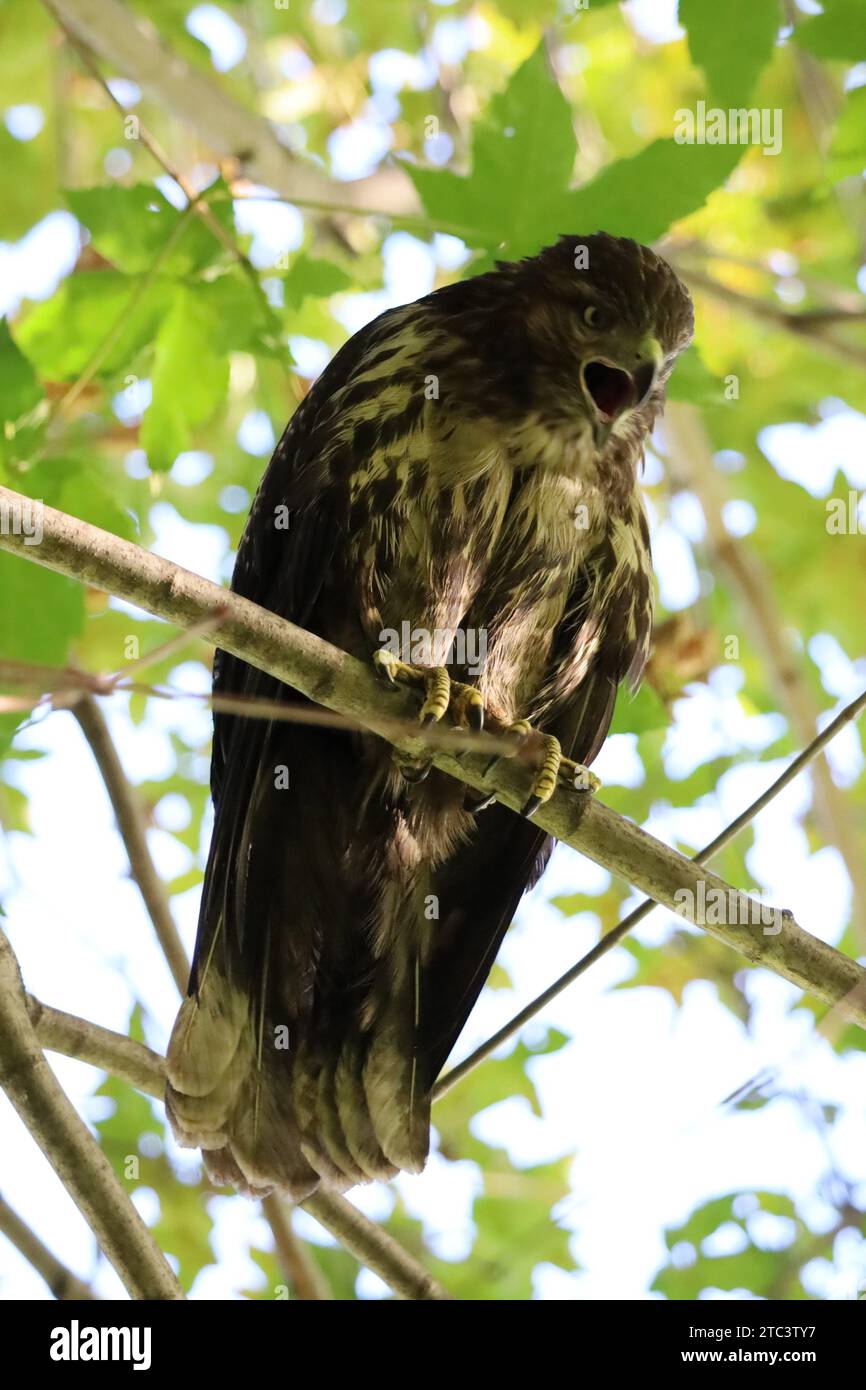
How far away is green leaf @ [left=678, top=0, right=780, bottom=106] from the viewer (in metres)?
2.93

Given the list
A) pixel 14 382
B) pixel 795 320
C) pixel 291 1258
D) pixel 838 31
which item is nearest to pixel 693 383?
pixel 838 31

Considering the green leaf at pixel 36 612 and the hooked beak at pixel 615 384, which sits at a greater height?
the hooked beak at pixel 615 384

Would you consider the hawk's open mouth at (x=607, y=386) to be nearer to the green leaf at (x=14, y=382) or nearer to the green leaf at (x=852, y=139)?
the green leaf at (x=852, y=139)

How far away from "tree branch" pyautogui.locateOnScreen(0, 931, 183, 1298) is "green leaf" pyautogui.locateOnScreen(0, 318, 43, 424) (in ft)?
3.63

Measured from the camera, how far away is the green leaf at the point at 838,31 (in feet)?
10.0

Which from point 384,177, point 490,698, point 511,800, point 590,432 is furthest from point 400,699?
point 384,177

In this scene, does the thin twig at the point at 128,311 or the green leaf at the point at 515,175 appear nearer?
the green leaf at the point at 515,175

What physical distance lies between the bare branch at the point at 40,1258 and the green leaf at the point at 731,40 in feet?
8.95

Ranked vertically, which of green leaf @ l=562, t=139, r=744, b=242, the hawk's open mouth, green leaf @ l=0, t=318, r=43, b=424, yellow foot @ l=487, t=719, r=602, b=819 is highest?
the hawk's open mouth

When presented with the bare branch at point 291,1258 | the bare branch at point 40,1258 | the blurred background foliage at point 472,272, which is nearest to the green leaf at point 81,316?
the blurred background foliage at point 472,272

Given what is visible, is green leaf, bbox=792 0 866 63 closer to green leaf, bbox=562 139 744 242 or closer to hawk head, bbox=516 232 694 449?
green leaf, bbox=562 139 744 242

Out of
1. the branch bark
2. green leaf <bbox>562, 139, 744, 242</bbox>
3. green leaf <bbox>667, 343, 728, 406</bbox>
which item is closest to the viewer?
the branch bark

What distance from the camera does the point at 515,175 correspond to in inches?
127

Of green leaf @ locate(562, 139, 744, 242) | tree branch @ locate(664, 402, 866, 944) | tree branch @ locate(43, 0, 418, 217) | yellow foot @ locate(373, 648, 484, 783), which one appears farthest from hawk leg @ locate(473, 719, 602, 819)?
tree branch @ locate(43, 0, 418, 217)
